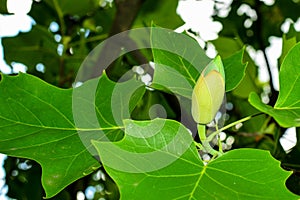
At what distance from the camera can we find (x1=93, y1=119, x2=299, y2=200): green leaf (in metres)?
0.54

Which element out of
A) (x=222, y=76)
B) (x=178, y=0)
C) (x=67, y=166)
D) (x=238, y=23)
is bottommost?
(x=238, y=23)

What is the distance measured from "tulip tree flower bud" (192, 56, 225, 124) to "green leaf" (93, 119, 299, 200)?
0.21ft

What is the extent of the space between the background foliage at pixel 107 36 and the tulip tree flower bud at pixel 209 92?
14.4 inches

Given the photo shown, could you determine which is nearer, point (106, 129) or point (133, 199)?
point (133, 199)

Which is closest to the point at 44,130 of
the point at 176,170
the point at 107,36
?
the point at 176,170

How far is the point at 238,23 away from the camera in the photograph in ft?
4.88

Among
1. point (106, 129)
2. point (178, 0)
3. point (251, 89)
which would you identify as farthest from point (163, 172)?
point (178, 0)

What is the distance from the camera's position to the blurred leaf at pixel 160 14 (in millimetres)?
1363

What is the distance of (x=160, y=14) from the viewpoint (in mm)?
1383

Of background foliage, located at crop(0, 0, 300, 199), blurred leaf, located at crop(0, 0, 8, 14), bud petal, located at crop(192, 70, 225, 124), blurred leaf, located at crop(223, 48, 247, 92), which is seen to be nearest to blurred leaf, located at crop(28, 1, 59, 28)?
background foliage, located at crop(0, 0, 300, 199)

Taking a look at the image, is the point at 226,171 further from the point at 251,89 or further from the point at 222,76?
the point at 251,89

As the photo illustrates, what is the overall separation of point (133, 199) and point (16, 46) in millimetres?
935

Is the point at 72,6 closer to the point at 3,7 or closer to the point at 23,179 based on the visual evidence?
the point at 3,7

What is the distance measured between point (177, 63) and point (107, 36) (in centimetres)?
47
